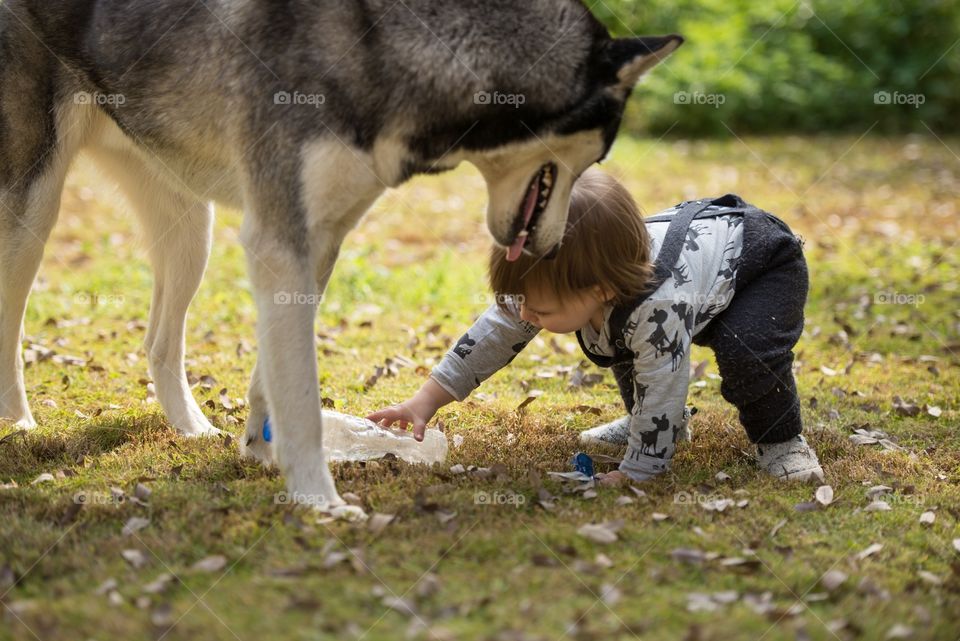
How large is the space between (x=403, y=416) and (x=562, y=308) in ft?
2.72

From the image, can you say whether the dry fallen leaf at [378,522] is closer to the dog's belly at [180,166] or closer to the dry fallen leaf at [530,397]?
the dog's belly at [180,166]

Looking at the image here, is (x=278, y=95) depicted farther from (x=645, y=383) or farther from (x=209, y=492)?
(x=645, y=383)

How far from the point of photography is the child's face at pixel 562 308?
3848 millimetres

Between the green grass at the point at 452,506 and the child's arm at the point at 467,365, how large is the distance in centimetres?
25

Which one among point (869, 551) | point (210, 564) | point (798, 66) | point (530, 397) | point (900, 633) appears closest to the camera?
point (900, 633)

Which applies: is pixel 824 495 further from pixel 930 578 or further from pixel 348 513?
pixel 348 513

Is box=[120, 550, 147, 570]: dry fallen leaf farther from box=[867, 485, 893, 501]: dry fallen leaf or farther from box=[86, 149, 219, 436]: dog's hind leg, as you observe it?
box=[867, 485, 893, 501]: dry fallen leaf

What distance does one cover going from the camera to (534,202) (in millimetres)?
3715

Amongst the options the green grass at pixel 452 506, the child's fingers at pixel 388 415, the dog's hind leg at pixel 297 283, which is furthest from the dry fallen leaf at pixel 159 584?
the child's fingers at pixel 388 415

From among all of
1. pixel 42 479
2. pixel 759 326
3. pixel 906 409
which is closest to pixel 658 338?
pixel 759 326

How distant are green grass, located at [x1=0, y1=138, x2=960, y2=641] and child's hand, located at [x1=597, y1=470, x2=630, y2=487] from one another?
10 centimetres

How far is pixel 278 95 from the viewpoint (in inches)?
137

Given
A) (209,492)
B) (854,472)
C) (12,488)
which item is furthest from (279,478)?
(854,472)

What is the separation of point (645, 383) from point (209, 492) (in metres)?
1.64
